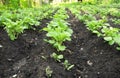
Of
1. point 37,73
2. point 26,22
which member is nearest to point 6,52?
point 37,73

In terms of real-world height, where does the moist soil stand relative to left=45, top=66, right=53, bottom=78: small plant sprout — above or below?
below

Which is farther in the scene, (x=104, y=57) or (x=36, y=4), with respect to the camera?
(x=36, y=4)

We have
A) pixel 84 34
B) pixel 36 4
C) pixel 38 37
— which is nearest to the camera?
pixel 38 37

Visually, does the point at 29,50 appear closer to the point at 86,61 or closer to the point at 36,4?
the point at 86,61

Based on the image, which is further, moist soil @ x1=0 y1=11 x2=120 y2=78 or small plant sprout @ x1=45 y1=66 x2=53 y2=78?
moist soil @ x1=0 y1=11 x2=120 y2=78

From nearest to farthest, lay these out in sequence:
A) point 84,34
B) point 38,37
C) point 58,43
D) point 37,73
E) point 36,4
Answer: point 37,73 < point 58,43 < point 38,37 < point 84,34 < point 36,4

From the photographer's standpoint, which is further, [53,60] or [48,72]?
[53,60]

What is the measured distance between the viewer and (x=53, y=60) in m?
4.02

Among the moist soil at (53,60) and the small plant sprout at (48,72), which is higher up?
the small plant sprout at (48,72)

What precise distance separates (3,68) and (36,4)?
83.6ft

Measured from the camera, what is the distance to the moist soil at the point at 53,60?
362 cm

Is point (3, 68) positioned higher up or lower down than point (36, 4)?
higher up

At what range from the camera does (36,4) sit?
1142 inches

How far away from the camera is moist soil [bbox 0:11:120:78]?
3619mm
